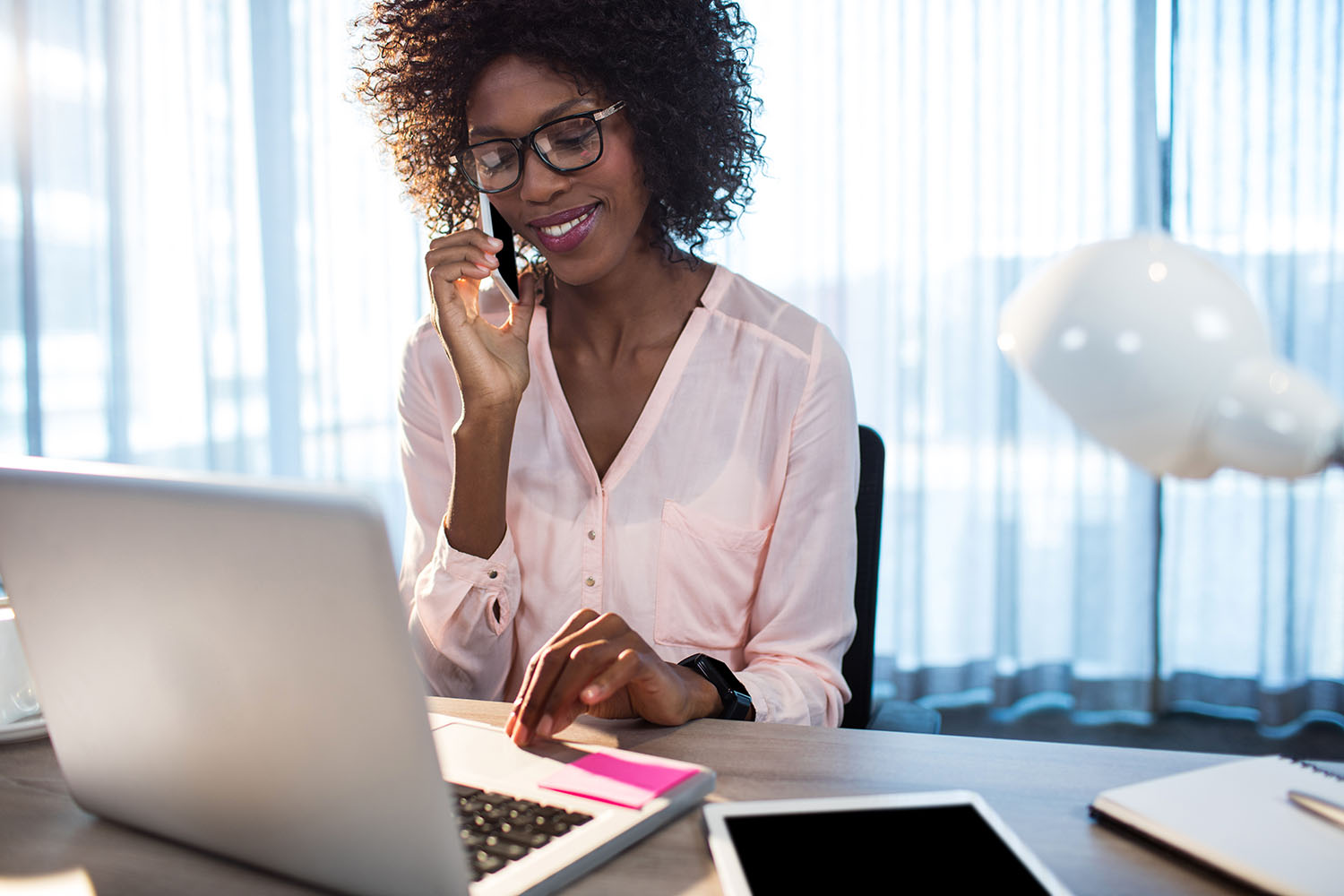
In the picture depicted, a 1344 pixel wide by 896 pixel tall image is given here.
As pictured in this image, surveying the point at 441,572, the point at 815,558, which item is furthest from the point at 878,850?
the point at 441,572

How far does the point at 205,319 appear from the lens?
2918 millimetres

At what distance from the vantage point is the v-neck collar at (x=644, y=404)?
1.32 m

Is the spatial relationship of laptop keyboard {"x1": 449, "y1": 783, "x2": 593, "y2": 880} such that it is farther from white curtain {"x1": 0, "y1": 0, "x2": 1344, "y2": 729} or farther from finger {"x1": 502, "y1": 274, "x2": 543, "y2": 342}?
white curtain {"x1": 0, "y1": 0, "x2": 1344, "y2": 729}

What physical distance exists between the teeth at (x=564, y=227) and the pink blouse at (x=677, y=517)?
0.21 meters

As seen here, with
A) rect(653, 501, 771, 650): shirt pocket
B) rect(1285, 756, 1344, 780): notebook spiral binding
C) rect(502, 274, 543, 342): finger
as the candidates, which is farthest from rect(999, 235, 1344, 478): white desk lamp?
rect(502, 274, 543, 342): finger

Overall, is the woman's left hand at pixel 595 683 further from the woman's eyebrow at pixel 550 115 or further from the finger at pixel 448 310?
the woman's eyebrow at pixel 550 115

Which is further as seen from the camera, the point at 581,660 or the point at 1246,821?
the point at 581,660

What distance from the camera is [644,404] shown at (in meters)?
1.37

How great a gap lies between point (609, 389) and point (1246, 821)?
3.03ft

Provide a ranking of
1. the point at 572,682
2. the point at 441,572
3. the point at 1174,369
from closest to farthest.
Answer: the point at 1174,369 → the point at 572,682 → the point at 441,572

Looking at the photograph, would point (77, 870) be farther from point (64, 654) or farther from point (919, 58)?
point (919, 58)

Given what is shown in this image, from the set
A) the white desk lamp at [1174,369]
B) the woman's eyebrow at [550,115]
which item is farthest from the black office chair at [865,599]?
the white desk lamp at [1174,369]

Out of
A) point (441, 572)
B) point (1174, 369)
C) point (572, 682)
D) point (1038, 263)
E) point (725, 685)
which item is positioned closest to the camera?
point (1174, 369)

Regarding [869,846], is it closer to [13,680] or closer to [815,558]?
[815,558]
